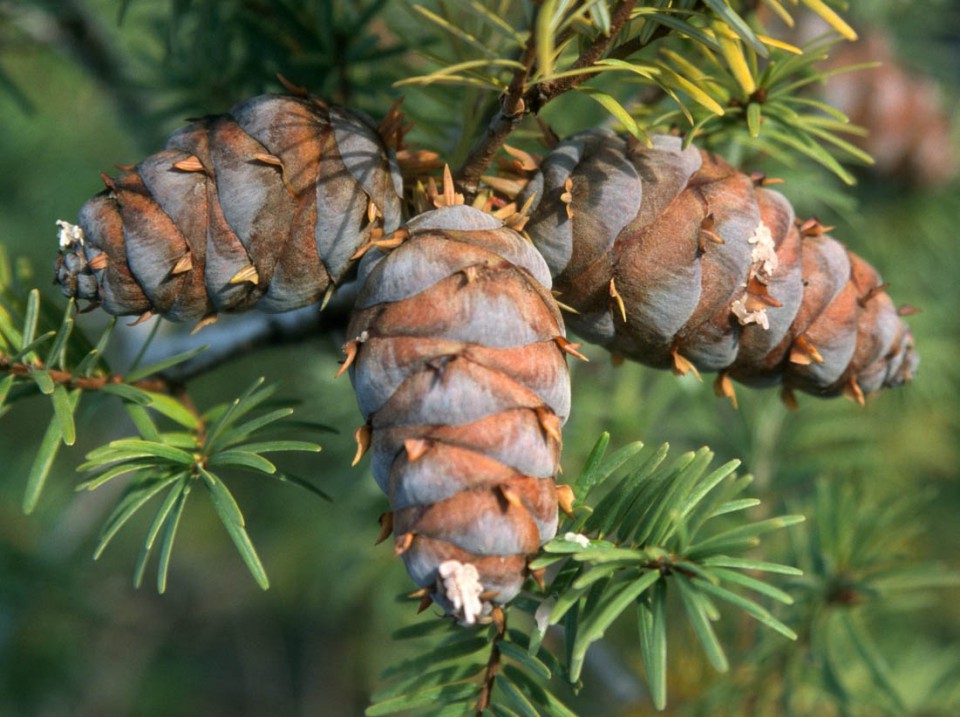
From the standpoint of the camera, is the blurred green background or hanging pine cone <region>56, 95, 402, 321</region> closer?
hanging pine cone <region>56, 95, 402, 321</region>

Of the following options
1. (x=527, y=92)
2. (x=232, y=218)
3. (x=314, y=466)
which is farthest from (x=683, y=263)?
(x=314, y=466)

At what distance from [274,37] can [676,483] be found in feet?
2.08

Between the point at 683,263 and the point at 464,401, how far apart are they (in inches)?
8.1

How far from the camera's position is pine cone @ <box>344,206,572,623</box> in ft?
1.66

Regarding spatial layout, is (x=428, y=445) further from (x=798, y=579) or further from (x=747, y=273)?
(x=798, y=579)

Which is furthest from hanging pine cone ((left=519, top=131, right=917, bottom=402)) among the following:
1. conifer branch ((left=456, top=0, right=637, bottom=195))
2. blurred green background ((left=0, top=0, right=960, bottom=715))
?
blurred green background ((left=0, top=0, right=960, bottom=715))

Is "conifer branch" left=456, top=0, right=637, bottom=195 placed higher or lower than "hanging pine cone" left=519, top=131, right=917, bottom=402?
higher

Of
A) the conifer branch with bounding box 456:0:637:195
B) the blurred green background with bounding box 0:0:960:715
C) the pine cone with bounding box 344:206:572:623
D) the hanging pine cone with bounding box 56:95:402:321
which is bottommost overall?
the blurred green background with bounding box 0:0:960:715

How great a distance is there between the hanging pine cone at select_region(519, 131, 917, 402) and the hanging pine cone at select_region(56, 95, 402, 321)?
14 cm

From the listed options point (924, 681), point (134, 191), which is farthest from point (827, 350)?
point (924, 681)

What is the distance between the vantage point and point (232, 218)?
0.59m

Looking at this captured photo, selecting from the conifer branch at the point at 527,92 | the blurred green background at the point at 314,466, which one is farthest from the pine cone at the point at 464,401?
the blurred green background at the point at 314,466

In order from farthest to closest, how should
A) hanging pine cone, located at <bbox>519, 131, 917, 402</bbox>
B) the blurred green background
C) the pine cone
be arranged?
the blurred green background, hanging pine cone, located at <bbox>519, 131, 917, 402</bbox>, the pine cone

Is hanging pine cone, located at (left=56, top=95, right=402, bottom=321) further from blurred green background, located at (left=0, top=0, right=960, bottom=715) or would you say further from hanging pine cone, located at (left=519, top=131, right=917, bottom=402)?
blurred green background, located at (left=0, top=0, right=960, bottom=715)
